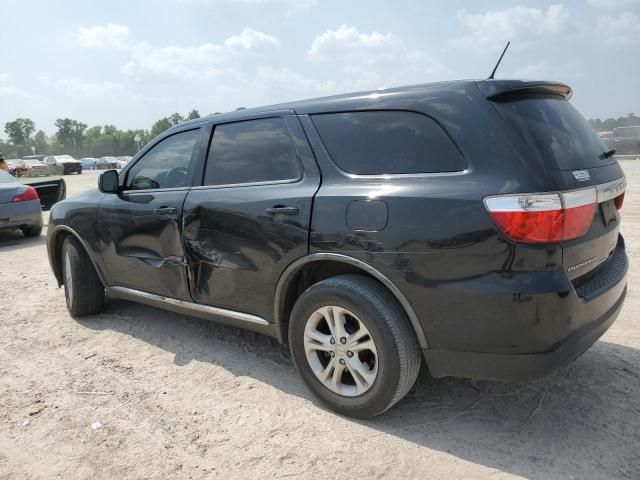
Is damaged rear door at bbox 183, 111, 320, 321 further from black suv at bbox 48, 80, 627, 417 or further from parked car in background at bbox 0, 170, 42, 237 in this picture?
parked car in background at bbox 0, 170, 42, 237

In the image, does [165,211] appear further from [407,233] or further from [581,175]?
[581,175]

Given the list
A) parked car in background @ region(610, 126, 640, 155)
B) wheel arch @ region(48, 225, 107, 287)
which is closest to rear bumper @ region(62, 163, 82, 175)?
parked car in background @ region(610, 126, 640, 155)

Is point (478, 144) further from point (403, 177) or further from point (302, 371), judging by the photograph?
point (302, 371)

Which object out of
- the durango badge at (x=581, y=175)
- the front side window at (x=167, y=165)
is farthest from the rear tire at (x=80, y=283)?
the durango badge at (x=581, y=175)

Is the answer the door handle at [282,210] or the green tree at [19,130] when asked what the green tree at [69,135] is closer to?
the green tree at [19,130]

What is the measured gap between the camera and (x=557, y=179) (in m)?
2.31

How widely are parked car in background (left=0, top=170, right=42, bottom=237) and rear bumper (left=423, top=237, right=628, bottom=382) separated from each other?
854cm

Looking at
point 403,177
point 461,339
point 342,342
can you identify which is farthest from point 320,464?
point 403,177

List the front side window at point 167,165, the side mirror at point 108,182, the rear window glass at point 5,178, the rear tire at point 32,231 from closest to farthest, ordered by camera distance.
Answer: the front side window at point 167,165
the side mirror at point 108,182
the rear window glass at point 5,178
the rear tire at point 32,231

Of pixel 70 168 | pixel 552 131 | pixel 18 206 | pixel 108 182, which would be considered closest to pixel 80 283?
pixel 108 182

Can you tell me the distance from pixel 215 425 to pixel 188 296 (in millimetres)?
1078

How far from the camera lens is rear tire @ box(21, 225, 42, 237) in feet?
30.7

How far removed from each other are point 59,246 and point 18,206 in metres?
4.90

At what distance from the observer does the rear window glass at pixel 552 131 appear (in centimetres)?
240
